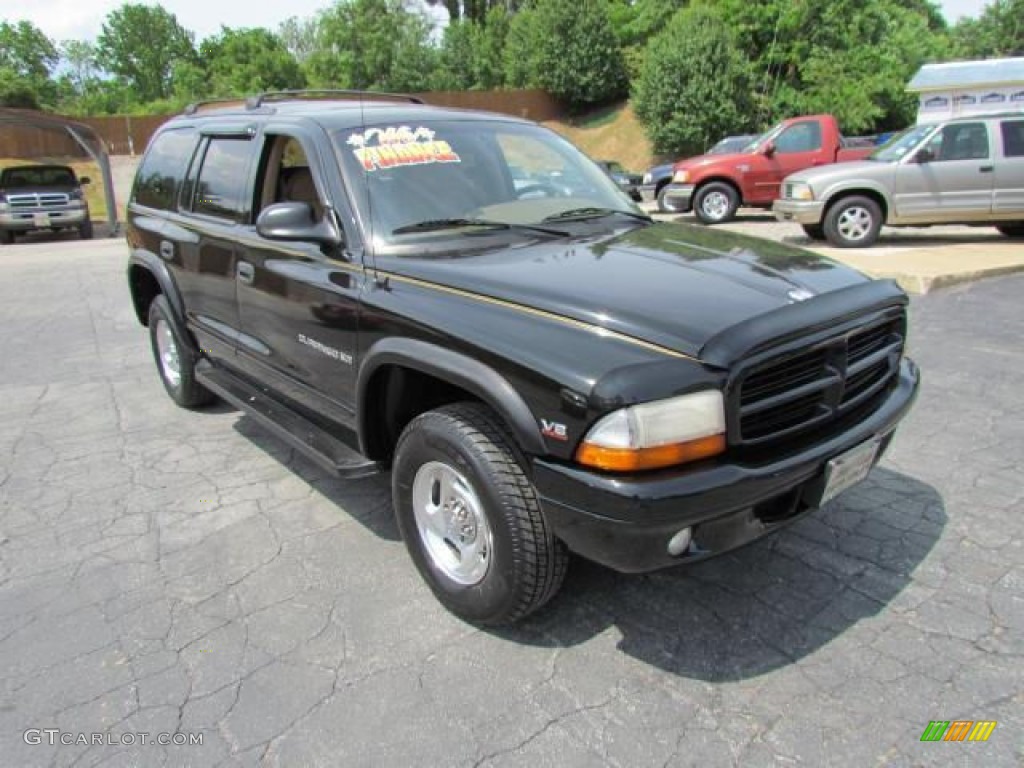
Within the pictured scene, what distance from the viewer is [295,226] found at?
305cm

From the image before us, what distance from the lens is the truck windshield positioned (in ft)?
34.8

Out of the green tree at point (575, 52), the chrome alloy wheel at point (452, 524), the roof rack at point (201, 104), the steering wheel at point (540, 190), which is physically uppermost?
the green tree at point (575, 52)

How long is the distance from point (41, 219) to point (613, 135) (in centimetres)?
2980

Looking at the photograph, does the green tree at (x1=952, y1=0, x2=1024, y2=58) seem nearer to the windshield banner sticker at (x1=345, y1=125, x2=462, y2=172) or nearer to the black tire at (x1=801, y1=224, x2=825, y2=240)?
the black tire at (x1=801, y1=224, x2=825, y2=240)

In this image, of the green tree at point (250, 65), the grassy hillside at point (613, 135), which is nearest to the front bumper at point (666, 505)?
the grassy hillside at point (613, 135)

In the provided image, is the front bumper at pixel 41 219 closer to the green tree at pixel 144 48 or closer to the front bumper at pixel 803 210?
the front bumper at pixel 803 210

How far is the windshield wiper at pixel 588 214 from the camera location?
3.44m

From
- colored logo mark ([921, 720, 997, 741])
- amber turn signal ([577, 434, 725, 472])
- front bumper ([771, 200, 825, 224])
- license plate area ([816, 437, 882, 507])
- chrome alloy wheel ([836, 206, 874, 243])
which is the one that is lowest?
colored logo mark ([921, 720, 997, 741])

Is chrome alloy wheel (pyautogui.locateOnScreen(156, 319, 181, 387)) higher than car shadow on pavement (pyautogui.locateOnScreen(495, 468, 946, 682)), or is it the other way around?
chrome alloy wheel (pyautogui.locateOnScreen(156, 319, 181, 387))

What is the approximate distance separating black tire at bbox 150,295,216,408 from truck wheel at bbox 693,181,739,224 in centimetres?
1176

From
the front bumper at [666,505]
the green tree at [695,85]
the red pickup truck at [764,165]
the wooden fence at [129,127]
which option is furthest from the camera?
the wooden fence at [129,127]

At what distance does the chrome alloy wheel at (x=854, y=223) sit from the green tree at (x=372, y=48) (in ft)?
148

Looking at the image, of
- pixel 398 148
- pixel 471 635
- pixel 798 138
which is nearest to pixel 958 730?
pixel 471 635

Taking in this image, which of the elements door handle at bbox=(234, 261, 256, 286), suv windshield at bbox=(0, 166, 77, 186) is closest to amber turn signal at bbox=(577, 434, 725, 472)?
door handle at bbox=(234, 261, 256, 286)
